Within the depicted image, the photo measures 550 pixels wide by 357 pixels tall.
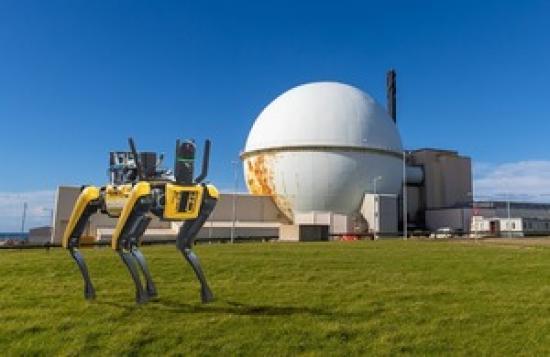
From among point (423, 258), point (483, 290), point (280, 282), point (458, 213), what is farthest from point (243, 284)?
point (458, 213)

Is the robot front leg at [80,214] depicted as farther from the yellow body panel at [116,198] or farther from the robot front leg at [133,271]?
the robot front leg at [133,271]

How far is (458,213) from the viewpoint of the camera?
66.2m

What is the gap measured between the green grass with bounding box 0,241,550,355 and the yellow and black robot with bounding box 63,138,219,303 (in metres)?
0.87

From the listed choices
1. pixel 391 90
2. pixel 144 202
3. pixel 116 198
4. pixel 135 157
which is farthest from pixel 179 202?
pixel 391 90

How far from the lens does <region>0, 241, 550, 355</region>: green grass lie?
7730 mm

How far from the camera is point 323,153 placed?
58.5 m

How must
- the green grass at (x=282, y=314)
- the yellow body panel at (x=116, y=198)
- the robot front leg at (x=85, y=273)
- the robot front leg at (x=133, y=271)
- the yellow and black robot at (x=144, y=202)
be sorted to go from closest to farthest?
the green grass at (x=282, y=314) < the yellow and black robot at (x=144, y=202) < the robot front leg at (x=133, y=271) < the yellow body panel at (x=116, y=198) < the robot front leg at (x=85, y=273)

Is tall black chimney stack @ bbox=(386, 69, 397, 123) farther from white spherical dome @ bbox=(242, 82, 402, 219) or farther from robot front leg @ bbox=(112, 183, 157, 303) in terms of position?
robot front leg @ bbox=(112, 183, 157, 303)

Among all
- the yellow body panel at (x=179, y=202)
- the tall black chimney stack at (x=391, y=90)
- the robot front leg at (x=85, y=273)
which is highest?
the tall black chimney stack at (x=391, y=90)

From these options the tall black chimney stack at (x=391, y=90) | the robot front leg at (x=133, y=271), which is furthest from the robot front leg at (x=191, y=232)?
the tall black chimney stack at (x=391, y=90)

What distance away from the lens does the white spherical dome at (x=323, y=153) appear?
58.6 meters

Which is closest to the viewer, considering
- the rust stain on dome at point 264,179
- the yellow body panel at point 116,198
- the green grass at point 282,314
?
the green grass at point 282,314

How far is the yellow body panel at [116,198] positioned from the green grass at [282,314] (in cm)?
187

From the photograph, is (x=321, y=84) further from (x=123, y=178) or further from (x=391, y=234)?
(x=123, y=178)
